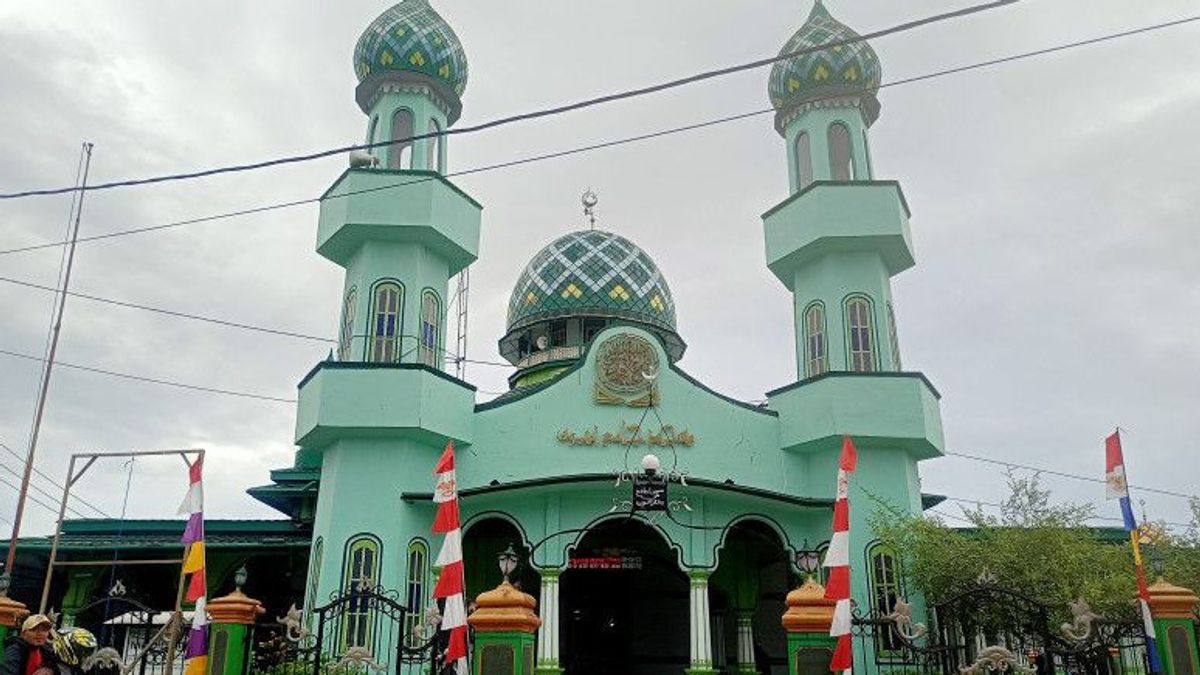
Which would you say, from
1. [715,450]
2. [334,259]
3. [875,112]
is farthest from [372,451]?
[875,112]

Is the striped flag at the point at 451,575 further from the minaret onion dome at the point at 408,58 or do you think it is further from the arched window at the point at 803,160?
the arched window at the point at 803,160

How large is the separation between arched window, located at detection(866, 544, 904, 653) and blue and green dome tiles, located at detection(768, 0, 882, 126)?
8.31 metres

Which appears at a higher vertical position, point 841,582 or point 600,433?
point 600,433

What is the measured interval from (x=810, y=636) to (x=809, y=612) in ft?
0.76

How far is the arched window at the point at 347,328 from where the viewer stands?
1734 cm

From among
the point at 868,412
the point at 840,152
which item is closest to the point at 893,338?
the point at 868,412

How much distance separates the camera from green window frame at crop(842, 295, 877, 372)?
17.5 meters

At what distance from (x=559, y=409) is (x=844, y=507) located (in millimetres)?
7167

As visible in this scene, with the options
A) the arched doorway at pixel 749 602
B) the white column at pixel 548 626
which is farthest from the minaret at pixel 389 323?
the arched doorway at pixel 749 602

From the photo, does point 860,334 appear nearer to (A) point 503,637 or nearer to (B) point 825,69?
(B) point 825,69

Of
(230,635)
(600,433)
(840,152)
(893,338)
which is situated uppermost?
(840,152)

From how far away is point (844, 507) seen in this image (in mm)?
10484

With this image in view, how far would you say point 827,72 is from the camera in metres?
19.1

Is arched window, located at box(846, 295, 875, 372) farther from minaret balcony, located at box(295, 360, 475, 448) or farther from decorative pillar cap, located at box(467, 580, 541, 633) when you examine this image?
decorative pillar cap, located at box(467, 580, 541, 633)
